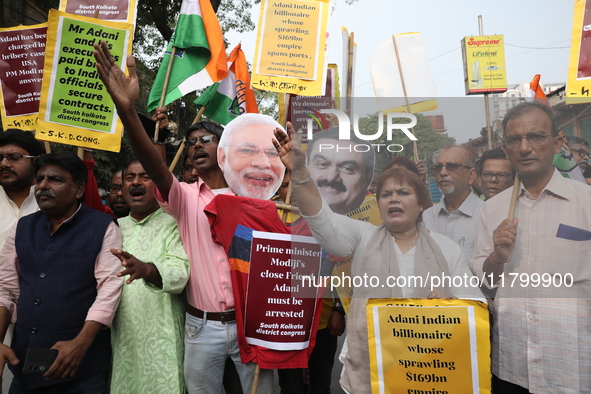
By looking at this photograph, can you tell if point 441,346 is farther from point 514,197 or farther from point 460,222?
point 514,197

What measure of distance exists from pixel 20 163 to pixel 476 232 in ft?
8.70

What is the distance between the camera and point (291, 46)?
356 centimetres

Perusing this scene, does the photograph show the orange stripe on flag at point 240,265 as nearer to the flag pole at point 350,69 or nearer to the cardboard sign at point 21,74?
the flag pole at point 350,69

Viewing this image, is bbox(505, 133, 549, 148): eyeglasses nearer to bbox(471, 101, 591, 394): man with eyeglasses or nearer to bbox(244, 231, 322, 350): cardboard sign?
bbox(471, 101, 591, 394): man with eyeglasses

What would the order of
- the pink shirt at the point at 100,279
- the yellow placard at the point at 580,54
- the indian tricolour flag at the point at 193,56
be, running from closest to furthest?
the pink shirt at the point at 100,279 → the yellow placard at the point at 580,54 → the indian tricolour flag at the point at 193,56

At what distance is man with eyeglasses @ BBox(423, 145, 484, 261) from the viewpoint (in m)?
1.82

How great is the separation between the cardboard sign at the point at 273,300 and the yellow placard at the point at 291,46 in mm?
1550

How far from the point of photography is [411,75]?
3.19m

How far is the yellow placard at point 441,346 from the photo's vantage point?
1.84m

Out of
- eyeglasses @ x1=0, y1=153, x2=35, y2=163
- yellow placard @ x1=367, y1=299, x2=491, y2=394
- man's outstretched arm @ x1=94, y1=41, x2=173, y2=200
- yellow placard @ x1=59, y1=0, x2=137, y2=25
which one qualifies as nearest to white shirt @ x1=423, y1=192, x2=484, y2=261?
yellow placard @ x1=367, y1=299, x2=491, y2=394

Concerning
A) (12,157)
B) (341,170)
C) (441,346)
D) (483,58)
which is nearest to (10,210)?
(12,157)

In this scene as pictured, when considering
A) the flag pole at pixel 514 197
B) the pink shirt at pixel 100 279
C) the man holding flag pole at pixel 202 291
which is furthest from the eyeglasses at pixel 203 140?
the flag pole at pixel 514 197

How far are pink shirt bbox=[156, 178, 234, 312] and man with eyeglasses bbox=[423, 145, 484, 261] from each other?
1.14m

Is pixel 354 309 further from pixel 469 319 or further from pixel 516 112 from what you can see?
pixel 516 112
